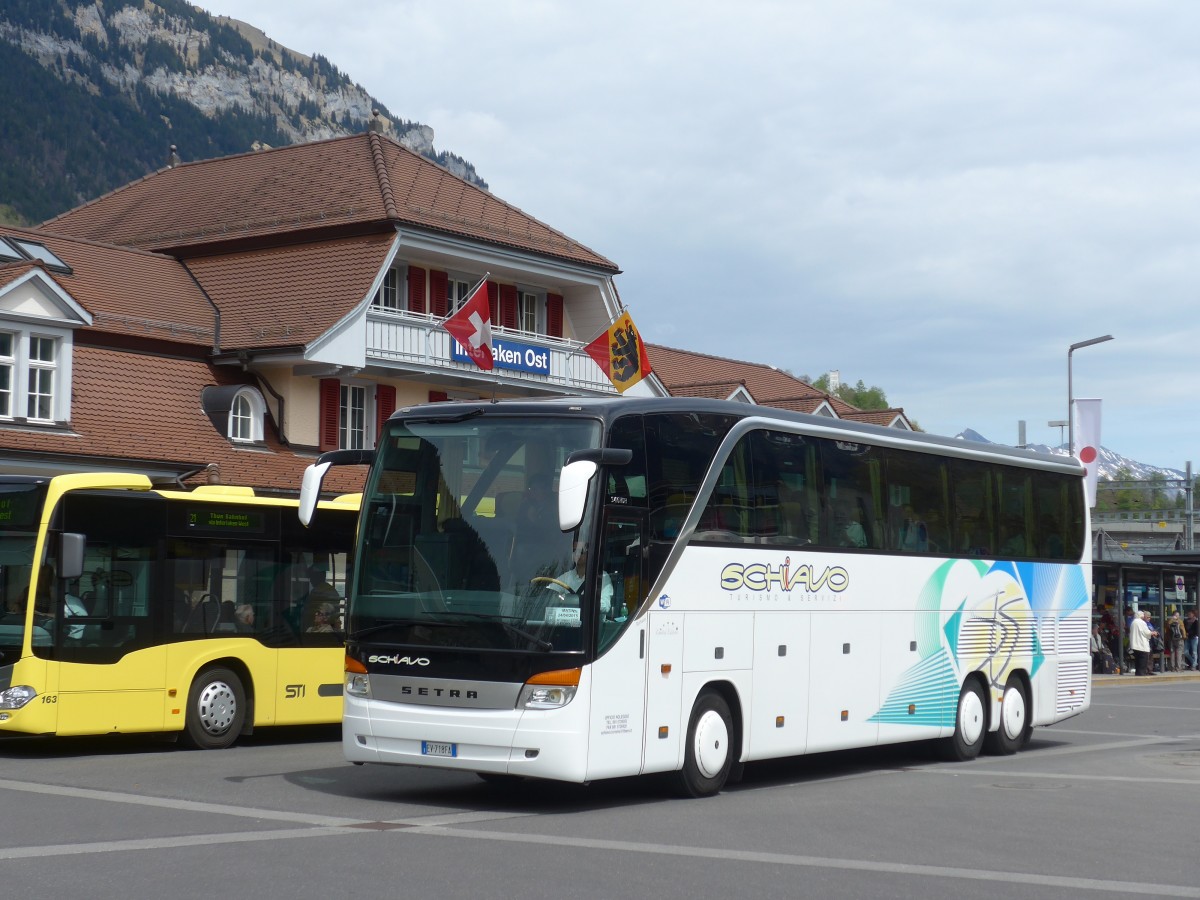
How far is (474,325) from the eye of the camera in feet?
106

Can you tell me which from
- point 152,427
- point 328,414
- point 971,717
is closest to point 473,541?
point 971,717

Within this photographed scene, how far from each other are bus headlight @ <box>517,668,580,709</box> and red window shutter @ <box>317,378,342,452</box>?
76.2ft

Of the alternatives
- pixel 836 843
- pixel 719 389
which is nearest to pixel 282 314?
pixel 719 389

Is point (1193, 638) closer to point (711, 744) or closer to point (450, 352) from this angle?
point (450, 352)

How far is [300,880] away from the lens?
357 inches

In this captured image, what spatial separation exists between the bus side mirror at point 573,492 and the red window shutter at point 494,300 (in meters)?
27.8

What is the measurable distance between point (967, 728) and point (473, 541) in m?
8.04

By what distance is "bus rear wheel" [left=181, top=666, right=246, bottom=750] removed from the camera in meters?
18.3

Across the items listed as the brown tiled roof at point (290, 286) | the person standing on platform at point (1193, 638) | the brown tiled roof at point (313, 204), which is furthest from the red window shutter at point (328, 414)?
the person standing on platform at point (1193, 638)

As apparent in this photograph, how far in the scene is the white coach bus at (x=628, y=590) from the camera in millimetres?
12633

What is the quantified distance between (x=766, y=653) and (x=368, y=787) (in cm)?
371

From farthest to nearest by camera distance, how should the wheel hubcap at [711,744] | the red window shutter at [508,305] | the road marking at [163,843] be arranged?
the red window shutter at [508,305], the wheel hubcap at [711,744], the road marking at [163,843]

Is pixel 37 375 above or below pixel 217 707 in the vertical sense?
above

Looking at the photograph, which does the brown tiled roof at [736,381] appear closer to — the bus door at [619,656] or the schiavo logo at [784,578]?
the schiavo logo at [784,578]
